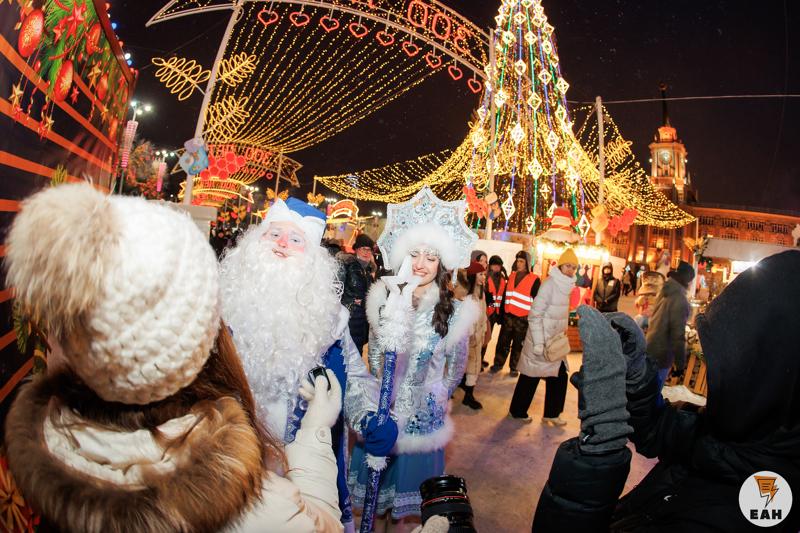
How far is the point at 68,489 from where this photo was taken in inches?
31.7

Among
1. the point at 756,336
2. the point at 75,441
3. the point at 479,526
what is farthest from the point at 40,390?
the point at 479,526

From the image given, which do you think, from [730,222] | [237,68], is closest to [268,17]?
[237,68]

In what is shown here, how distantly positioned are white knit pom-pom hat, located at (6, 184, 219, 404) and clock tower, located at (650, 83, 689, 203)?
84.0 metres

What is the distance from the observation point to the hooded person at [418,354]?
3.00 meters

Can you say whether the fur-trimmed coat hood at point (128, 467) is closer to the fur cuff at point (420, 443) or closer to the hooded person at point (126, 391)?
the hooded person at point (126, 391)

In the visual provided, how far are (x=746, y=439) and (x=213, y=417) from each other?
4.76 feet

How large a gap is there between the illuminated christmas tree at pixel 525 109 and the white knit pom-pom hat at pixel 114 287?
39.9 feet

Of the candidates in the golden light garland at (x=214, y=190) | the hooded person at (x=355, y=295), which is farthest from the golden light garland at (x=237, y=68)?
the golden light garland at (x=214, y=190)

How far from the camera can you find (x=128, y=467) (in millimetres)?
870

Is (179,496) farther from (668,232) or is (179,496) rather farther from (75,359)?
(668,232)

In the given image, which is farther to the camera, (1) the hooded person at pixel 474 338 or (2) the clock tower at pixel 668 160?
(2) the clock tower at pixel 668 160

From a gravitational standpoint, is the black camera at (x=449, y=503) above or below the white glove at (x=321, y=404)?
below

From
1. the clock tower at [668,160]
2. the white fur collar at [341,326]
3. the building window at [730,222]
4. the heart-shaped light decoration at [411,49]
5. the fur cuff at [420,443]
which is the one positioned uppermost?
the clock tower at [668,160]

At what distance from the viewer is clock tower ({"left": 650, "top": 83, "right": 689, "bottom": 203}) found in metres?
74.1
